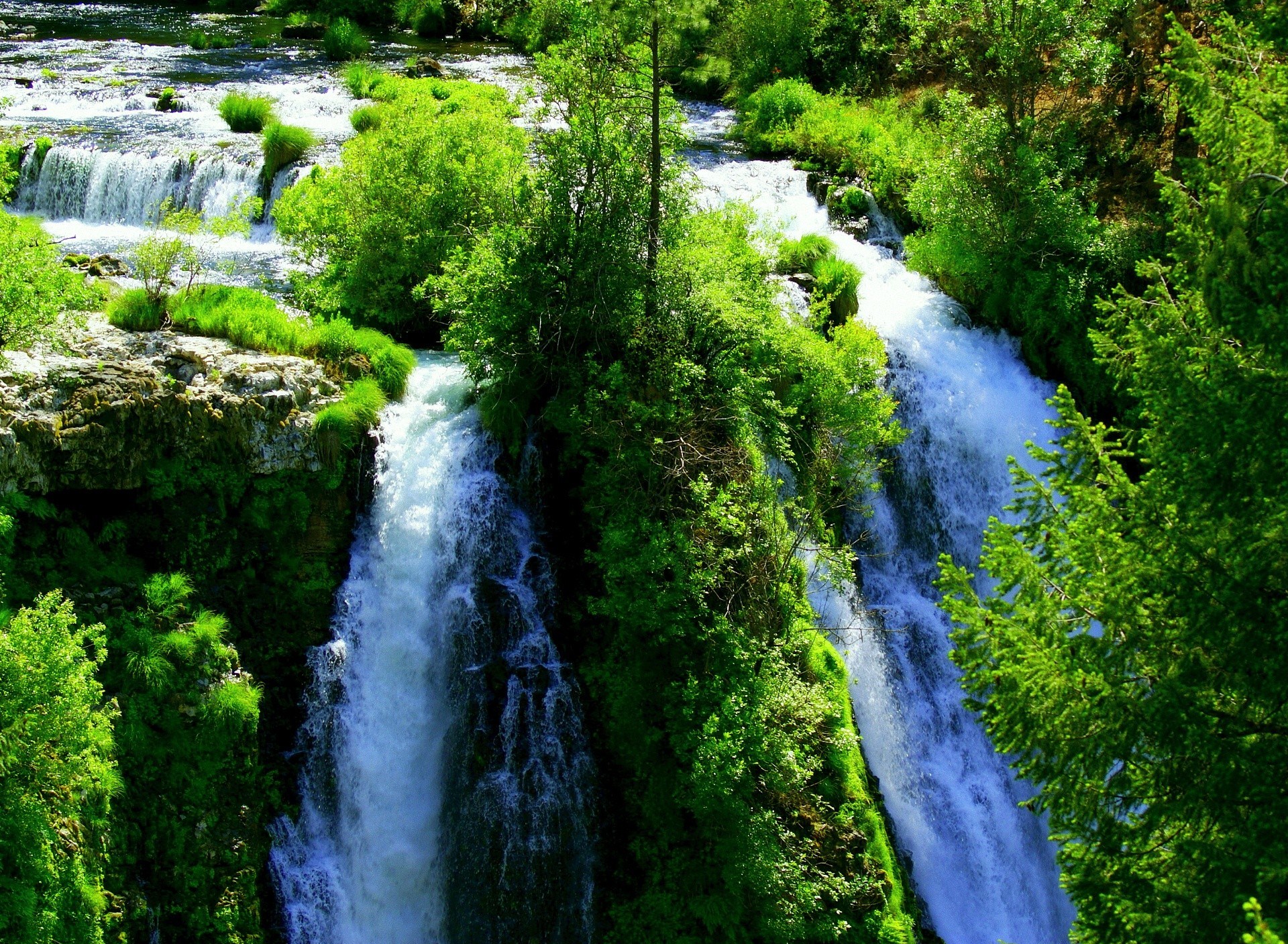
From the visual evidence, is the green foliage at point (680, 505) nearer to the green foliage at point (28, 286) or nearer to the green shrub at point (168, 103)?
the green foliage at point (28, 286)

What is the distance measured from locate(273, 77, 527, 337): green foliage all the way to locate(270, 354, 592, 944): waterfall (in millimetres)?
3926

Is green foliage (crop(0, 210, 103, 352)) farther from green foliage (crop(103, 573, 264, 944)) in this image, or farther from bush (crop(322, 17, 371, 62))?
bush (crop(322, 17, 371, 62))

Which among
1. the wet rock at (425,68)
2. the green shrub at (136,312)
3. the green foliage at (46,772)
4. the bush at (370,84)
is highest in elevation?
the wet rock at (425,68)

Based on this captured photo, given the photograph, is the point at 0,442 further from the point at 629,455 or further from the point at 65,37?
the point at 65,37

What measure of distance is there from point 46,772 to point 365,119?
18420 mm

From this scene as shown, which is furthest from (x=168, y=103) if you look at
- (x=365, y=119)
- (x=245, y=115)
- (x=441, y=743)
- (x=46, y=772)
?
(x=46, y=772)

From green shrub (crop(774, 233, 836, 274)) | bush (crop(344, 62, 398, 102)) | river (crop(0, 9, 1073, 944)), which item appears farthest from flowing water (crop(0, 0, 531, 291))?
green shrub (crop(774, 233, 836, 274))

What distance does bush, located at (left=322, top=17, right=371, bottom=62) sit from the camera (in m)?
34.8

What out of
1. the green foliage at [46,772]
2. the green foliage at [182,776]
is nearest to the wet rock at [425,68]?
the green foliage at [182,776]

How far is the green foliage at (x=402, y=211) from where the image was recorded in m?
17.1

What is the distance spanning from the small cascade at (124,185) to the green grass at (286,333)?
23.7 feet

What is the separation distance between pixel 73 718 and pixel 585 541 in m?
6.80

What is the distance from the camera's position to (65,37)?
35.5m

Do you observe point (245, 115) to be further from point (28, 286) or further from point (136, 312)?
point (28, 286)
